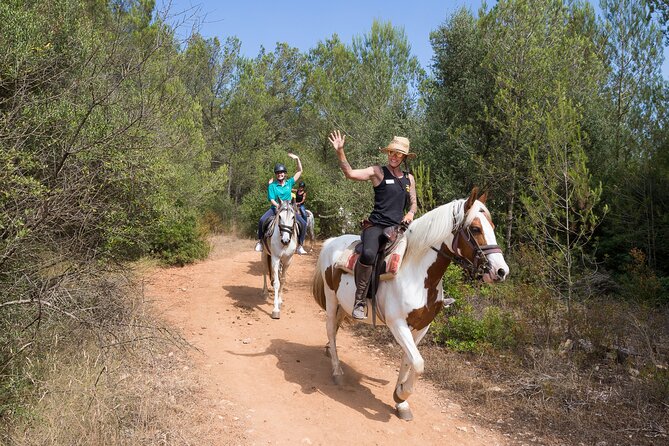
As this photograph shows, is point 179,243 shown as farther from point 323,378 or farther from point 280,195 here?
point 323,378

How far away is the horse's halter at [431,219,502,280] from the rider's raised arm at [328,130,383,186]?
116 centimetres

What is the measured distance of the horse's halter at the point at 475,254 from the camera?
15.8ft

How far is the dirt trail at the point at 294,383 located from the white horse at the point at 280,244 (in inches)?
23.2

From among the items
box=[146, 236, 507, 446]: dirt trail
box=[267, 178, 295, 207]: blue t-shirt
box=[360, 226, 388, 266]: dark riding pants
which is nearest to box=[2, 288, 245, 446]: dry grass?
box=[146, 236, 507, 446]: dirt trail

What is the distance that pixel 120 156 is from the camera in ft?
22.5

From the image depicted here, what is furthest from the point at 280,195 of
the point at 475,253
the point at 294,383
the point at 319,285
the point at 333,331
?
the point at 475,253

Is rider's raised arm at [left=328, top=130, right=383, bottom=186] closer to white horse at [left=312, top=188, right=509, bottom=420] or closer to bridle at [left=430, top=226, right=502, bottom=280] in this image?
white horse at [left=312, top=188, right=509, bottom=420]

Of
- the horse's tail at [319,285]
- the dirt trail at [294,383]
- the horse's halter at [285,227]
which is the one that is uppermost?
the horse's halter at [285,227]

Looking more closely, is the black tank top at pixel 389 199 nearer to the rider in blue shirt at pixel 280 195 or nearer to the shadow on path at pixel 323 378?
the shadow on path at pixel 323 378

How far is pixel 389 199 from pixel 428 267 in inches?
37.1

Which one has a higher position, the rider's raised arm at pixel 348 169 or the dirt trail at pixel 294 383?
the rider's raised arm at pixel 348 169

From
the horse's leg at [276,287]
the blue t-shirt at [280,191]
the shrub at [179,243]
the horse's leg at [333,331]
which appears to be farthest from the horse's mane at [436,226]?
the shrub at [179,243]

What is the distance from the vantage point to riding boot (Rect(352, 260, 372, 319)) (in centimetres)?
564

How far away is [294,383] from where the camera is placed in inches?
256
